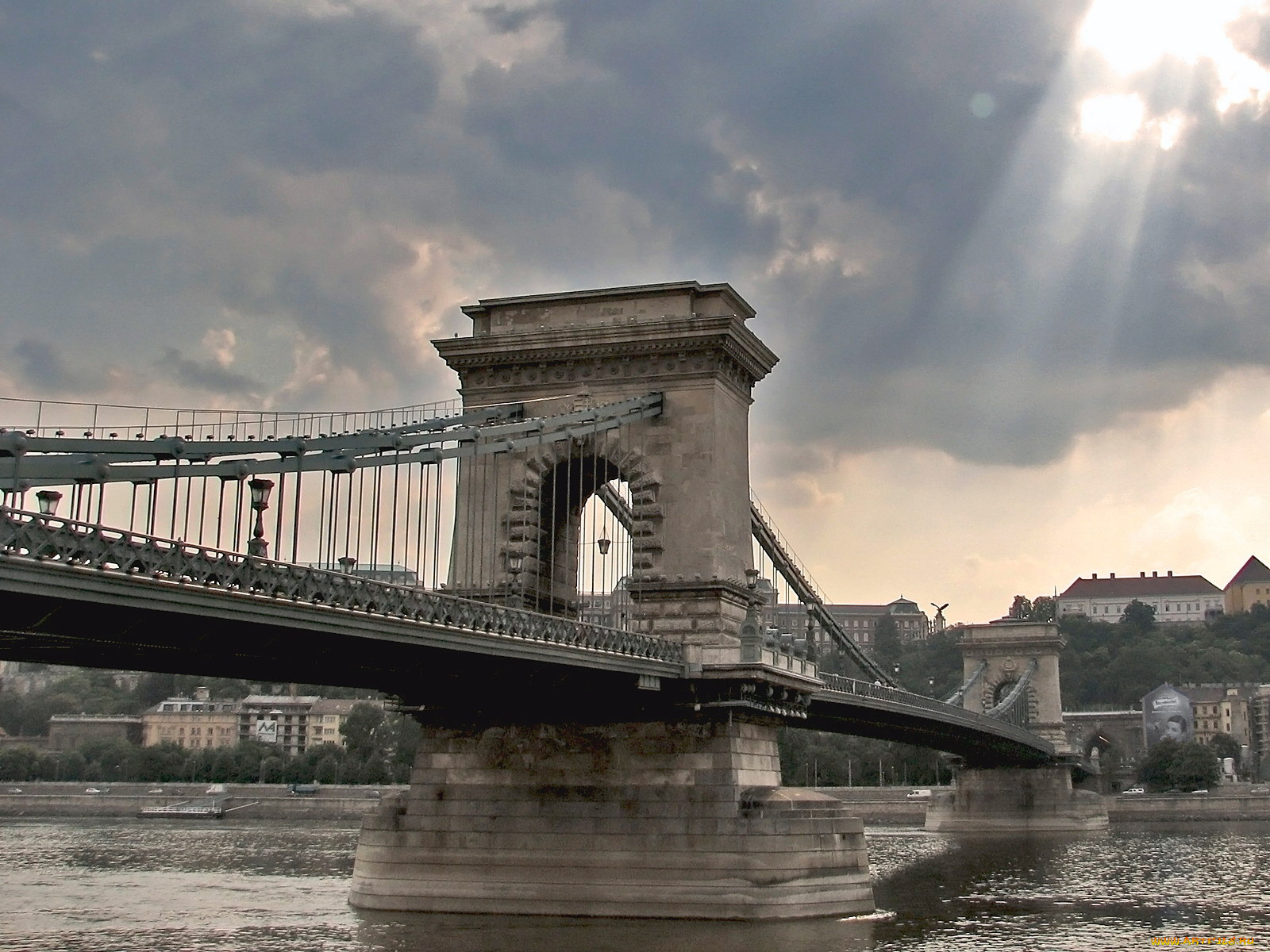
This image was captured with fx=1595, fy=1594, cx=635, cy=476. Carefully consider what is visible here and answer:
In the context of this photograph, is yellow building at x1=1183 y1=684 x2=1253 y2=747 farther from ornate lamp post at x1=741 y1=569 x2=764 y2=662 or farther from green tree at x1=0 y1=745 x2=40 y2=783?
ornate lamp post at x1=741 y1=569 x2=764 y2=662

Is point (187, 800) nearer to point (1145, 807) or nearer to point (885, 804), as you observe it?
point (885, 804)

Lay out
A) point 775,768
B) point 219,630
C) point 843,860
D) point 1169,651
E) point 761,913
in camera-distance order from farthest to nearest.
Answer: point 1169,651
point 775,768
point 843,860
point 761,913
point 219,630

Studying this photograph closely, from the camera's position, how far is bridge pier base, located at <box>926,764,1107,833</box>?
9306cm

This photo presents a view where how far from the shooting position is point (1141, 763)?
123250mm

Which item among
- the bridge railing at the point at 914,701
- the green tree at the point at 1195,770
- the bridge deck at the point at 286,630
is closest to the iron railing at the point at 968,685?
the bridge railing at the point at 914,701

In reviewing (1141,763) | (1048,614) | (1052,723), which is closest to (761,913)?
(1052,723)

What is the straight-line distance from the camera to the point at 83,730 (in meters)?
160

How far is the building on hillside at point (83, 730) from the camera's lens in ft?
513

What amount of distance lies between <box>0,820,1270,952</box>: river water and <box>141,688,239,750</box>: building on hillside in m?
93.1

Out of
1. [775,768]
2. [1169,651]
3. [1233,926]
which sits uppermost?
[1169,651]

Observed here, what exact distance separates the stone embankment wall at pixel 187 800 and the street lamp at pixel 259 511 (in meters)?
79.4

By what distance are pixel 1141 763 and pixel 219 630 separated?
11008 centimetres

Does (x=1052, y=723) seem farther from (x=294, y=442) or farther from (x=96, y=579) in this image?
(x=96, y=579)

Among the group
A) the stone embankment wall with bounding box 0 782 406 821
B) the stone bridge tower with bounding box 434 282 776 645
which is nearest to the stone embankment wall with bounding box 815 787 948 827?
the stone embankment wall with bounding box 0 782 406 821
